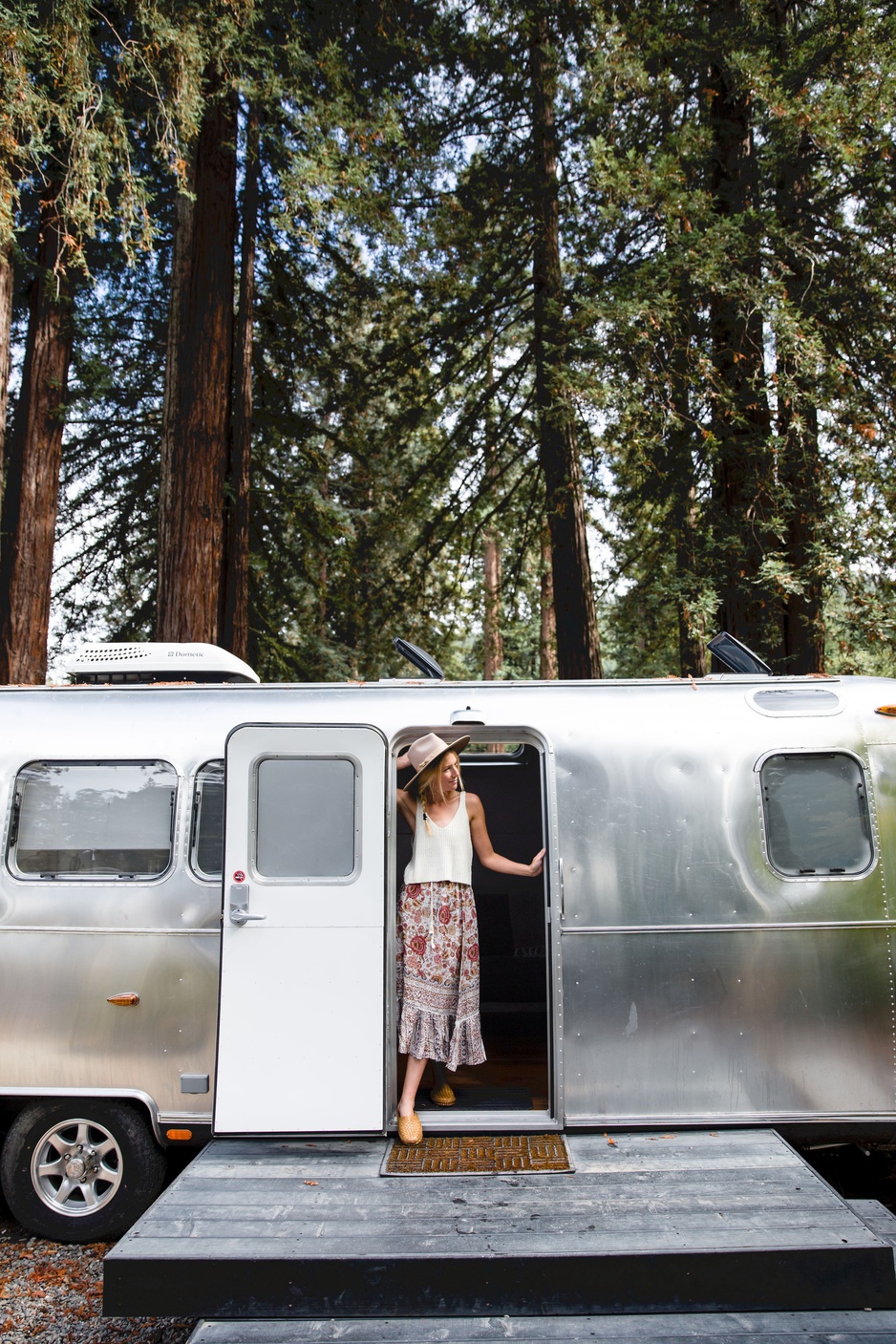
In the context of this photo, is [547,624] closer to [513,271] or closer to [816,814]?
[513,271]

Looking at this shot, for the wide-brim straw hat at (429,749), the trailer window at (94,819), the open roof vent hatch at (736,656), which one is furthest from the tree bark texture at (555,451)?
the trailer window at (94,819)

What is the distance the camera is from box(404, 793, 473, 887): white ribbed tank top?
511 cm

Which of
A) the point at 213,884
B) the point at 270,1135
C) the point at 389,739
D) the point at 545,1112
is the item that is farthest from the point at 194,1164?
the point at 389,739

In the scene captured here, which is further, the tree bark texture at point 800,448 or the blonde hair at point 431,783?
the tree bark texture at point 800,448

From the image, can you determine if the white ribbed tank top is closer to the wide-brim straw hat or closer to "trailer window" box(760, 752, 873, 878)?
the wide-brim straw hat

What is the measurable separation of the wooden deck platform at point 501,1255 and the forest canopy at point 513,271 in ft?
19.0

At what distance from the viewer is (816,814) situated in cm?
509

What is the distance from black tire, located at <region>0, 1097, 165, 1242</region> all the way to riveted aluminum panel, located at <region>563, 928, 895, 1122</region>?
6.90 feet

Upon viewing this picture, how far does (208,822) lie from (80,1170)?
1785mm

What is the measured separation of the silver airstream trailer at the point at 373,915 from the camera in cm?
483

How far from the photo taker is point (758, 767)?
511cm

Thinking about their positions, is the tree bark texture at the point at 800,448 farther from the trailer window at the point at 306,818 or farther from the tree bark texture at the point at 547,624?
the trailer window at the point at 306,818

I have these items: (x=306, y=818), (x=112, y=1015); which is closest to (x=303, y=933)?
(x=306, y=818)

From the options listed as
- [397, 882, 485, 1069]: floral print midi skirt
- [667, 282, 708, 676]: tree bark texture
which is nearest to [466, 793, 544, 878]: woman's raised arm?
[397, 882, 485, 1069]: floral print midi skirt
